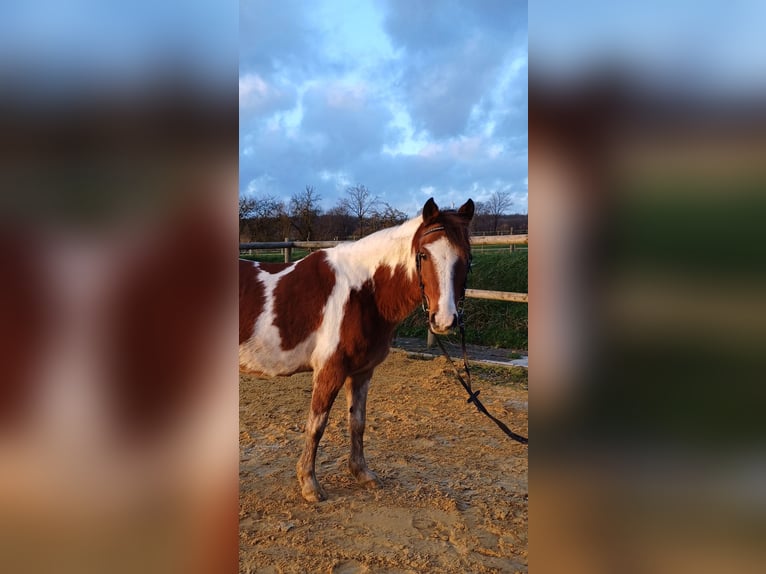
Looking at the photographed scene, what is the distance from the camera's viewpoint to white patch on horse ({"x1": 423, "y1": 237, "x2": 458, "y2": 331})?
233 centimetres

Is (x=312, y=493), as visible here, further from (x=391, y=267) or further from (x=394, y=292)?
(x=391, y=267)

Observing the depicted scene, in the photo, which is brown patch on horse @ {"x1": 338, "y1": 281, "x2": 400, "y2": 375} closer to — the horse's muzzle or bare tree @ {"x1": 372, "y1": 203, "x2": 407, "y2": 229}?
the horse's muzzle

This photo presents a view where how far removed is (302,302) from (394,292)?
23.4 inches

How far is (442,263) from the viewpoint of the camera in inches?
93.5

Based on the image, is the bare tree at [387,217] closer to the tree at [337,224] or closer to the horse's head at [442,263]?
the tree at [337,224]

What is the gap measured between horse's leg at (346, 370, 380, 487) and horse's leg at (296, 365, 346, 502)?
0.93 ft

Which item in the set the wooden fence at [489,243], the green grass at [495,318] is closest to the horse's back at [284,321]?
the wooden fence at [489,243]

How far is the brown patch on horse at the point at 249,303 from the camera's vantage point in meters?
2.79

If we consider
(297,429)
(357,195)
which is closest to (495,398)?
(297,429)

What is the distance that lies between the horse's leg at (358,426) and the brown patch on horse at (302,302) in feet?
1.69
